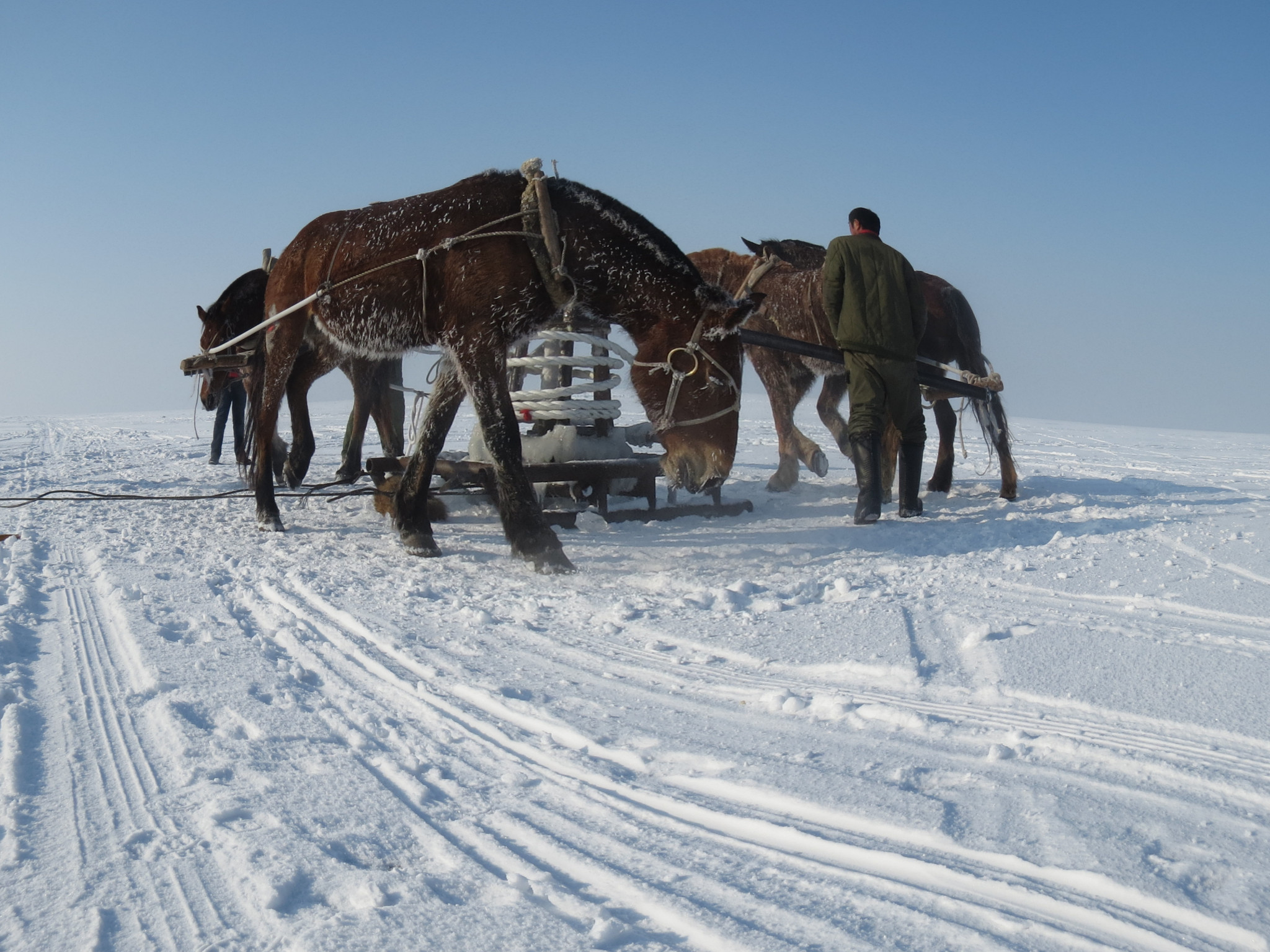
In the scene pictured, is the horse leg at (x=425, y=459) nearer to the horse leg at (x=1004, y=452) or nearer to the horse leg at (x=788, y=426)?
the horse leg at (x=788, y=426)

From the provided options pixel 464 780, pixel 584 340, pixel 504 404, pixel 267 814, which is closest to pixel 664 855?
pixel 464 780

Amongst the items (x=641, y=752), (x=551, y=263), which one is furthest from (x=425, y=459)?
(x=641, y=752)

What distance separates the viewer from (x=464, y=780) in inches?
85.5

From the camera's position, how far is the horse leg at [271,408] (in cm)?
609

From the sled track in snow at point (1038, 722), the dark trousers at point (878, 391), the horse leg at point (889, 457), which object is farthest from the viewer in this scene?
the horse leg at point (889, 457)

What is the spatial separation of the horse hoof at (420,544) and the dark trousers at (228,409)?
5.37 metres

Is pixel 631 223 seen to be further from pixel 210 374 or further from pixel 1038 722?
pixel 210 374

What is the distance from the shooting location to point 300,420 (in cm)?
772

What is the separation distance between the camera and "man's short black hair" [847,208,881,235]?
6316 mm

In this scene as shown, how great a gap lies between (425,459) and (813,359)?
3.69 m

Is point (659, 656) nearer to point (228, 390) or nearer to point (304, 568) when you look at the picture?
point (304, 568)

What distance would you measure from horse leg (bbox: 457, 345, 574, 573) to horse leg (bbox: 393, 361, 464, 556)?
1.32 ft

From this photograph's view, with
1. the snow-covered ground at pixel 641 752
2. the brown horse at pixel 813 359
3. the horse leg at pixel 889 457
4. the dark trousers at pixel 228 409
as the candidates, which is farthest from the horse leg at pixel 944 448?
the dark trousers at pixel 228 409

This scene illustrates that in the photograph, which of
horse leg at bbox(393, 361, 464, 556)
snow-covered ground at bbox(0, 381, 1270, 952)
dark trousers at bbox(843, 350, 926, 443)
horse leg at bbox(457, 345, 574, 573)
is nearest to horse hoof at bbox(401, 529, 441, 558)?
horse leg at bbox(393, 361, 464, 556)
